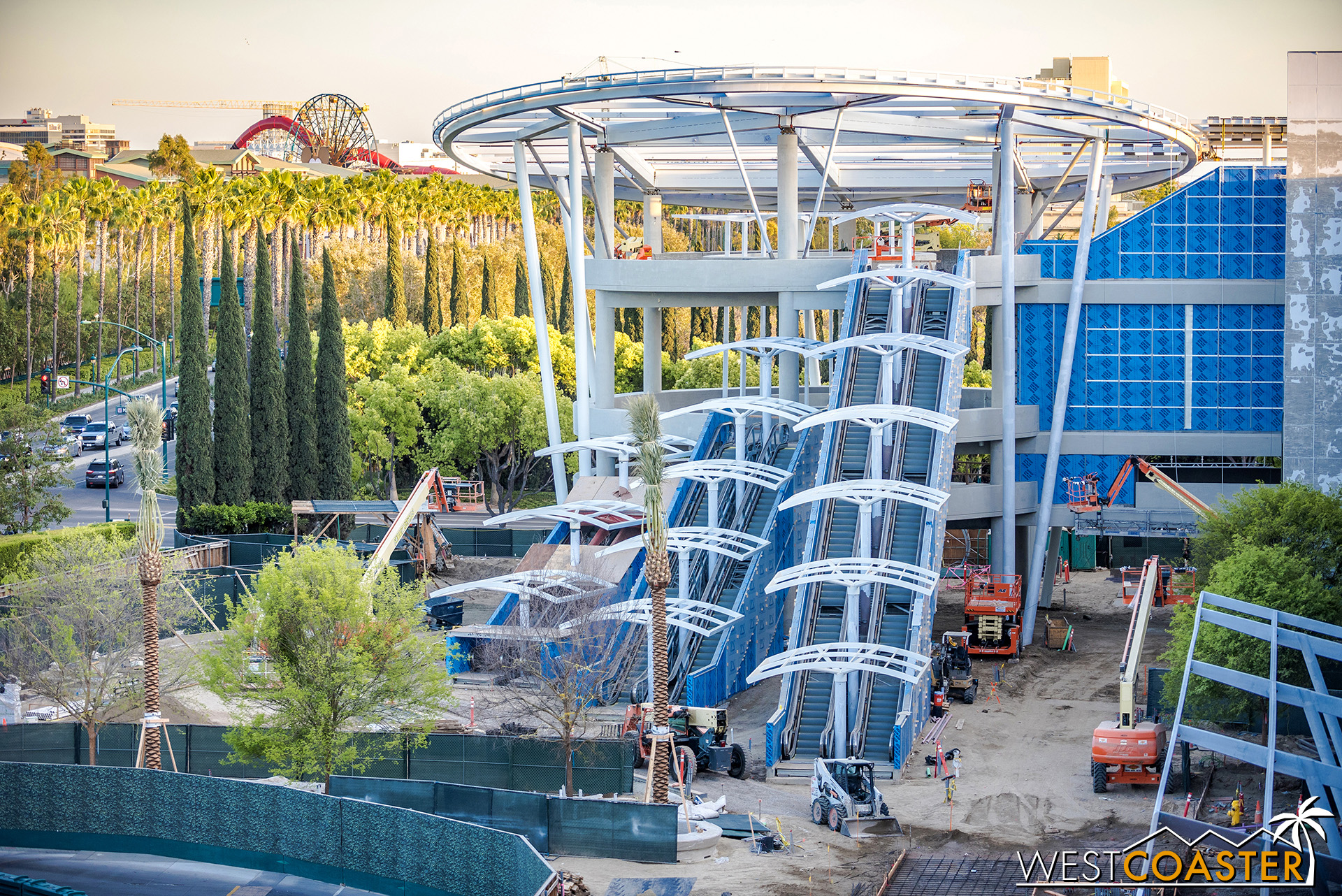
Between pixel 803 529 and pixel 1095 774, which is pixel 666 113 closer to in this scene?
pixel 803 529

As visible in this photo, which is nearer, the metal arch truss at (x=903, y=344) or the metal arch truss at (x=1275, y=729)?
the metal arch truss at (x=1275, y=729)

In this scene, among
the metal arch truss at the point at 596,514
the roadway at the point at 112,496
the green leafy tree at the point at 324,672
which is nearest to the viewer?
the green leafy tree at the point at 324,672

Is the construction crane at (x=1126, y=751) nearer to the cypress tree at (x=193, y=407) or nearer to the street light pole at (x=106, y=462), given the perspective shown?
the street light pole at (x=106, y=462)

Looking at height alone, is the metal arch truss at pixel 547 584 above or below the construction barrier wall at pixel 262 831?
above

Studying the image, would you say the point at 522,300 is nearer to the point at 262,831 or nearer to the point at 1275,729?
the point at 262,831

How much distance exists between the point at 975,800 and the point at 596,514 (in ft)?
61.5

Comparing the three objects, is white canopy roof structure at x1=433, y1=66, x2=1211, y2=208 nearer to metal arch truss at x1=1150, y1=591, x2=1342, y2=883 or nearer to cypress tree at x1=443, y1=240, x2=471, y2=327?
metal arch truss at x1=1150, y1=591, x2=1342, y2=883

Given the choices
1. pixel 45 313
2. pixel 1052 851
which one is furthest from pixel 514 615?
pixel 45 313

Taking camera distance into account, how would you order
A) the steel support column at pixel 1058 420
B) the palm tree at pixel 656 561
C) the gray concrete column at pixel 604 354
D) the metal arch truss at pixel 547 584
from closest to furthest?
the palm tree at pixel 656 561, the metal arch truss at pixel 547 584, the steel support column at pixel 1058 420, the gray concrete column at pixel 604 354

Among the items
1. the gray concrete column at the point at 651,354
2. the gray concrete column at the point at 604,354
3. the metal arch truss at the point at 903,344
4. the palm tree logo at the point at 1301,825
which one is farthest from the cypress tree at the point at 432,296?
the palm tree logo at the point at 1301,825

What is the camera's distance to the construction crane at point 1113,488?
51.5m

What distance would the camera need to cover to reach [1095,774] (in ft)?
119

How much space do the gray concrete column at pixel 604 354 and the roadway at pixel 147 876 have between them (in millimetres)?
32010

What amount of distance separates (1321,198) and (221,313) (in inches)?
1742
